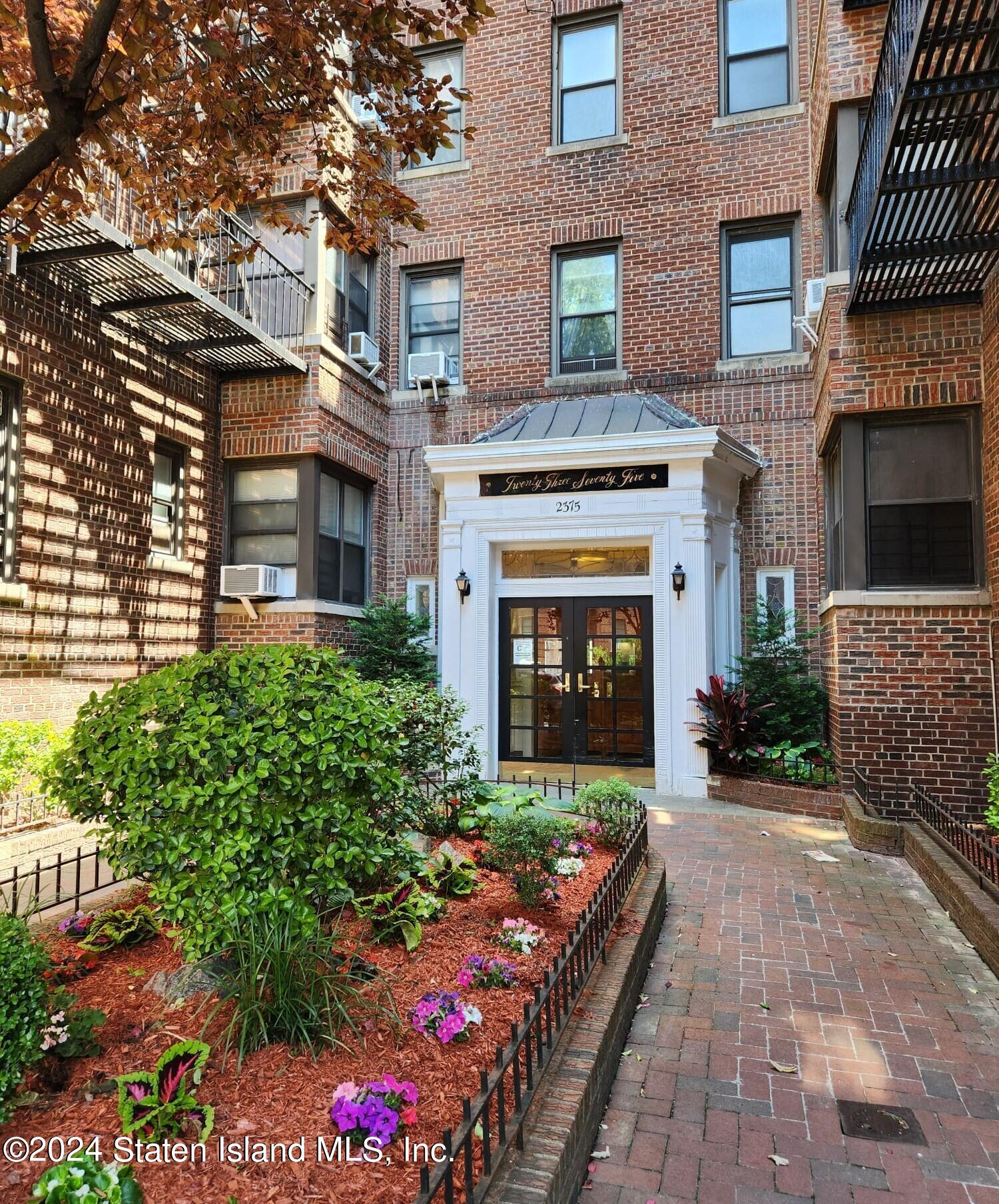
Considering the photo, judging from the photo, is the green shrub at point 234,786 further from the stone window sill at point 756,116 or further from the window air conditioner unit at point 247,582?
the stone window sill at point 756,116

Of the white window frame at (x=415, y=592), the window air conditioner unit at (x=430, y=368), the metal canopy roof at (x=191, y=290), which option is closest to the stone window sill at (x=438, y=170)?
the window air conditioner unit at (x=430, y=368)

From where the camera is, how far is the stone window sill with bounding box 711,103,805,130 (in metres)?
11.4

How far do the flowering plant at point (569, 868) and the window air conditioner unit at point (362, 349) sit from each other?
29.5 feet

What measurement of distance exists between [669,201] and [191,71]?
8.89 metres

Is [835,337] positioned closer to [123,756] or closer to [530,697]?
[530,697]

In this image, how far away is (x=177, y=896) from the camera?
11.3 ft

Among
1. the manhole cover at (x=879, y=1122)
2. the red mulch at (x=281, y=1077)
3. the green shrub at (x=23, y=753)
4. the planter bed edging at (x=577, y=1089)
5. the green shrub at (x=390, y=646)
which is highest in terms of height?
the green shrub at (x=390, y=646)

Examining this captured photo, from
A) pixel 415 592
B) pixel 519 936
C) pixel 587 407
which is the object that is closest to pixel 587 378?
pixel 587 407

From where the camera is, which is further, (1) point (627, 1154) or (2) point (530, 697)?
(2) point (530, 697)

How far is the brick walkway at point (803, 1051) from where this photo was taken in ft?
10.0

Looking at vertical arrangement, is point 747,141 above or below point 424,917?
above

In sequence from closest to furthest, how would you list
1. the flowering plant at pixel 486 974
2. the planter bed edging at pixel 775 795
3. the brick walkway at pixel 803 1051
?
the brick walkway at pixel 803 1051 → the flowering plant at pixel 486 974 → the planter bed edging at pixel 775 795

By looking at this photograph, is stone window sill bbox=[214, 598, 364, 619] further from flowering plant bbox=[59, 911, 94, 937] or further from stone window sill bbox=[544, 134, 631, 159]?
stone window sill bbox=[544, 134, 631, 159]

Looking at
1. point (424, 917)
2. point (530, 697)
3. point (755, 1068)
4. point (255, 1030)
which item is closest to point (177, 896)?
point (255, 1030)
